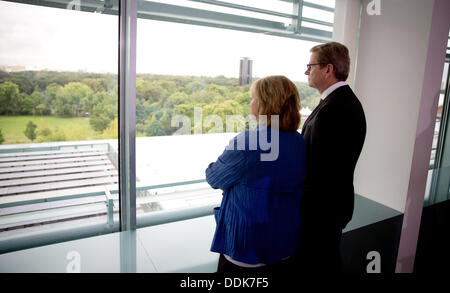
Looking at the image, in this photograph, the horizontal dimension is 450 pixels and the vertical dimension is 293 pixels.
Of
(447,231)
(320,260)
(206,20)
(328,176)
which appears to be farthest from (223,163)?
(447,231)

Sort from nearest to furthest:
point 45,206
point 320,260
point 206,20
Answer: point 320,260, point 45,206, point 206,20

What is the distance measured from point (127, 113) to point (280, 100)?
1.55 meters

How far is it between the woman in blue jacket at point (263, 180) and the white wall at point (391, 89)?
237 cm

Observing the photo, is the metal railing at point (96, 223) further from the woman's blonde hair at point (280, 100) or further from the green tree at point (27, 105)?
the woman's blonde hair at point (280, 100)

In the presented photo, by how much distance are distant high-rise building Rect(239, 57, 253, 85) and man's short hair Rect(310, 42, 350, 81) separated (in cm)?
126

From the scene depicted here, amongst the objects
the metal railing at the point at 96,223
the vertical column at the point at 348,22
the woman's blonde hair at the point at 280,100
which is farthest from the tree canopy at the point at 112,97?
the woman's blonde hair at the point at 280,100

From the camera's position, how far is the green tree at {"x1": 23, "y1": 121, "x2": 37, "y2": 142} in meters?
2.21

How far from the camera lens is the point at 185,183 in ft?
10.0

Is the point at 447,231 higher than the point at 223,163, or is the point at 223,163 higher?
the point at 223,163

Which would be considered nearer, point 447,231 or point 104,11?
point 104,11

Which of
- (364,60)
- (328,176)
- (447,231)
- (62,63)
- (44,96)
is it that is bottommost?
(447,231)

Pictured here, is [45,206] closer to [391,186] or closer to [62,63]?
[62,63]

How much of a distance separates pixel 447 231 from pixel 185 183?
2.43 metres

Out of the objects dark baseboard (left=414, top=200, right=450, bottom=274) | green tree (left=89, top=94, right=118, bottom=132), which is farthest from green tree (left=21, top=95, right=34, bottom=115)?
dark baseboard (left=414, top=200, right=450, bottom=274)
